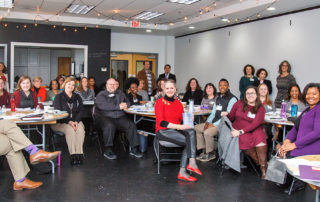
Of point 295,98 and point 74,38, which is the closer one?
point 295,98

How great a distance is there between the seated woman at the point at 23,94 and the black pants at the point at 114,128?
109 cm

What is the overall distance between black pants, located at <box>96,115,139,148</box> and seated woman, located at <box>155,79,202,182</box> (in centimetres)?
103

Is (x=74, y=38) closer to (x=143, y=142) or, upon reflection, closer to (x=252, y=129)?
(x=143, y=142)

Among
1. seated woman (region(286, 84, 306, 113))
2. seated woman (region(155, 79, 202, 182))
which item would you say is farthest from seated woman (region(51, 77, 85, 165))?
seated woman (region(286, 84, 306, 113))

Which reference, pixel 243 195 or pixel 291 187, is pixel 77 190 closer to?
pixel 243 195

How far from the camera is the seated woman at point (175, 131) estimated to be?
13.0 ft

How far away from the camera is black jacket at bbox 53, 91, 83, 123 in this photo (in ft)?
15.8

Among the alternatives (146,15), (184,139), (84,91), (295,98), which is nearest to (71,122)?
(184,139)

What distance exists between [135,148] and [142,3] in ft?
11.9

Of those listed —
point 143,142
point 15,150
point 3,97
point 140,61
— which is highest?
point 140,61

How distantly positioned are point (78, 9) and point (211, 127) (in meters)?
5.06

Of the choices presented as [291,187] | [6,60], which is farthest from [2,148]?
[6,60]

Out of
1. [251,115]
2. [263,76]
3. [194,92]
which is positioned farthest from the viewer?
[263,76]

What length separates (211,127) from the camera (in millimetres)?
4855
